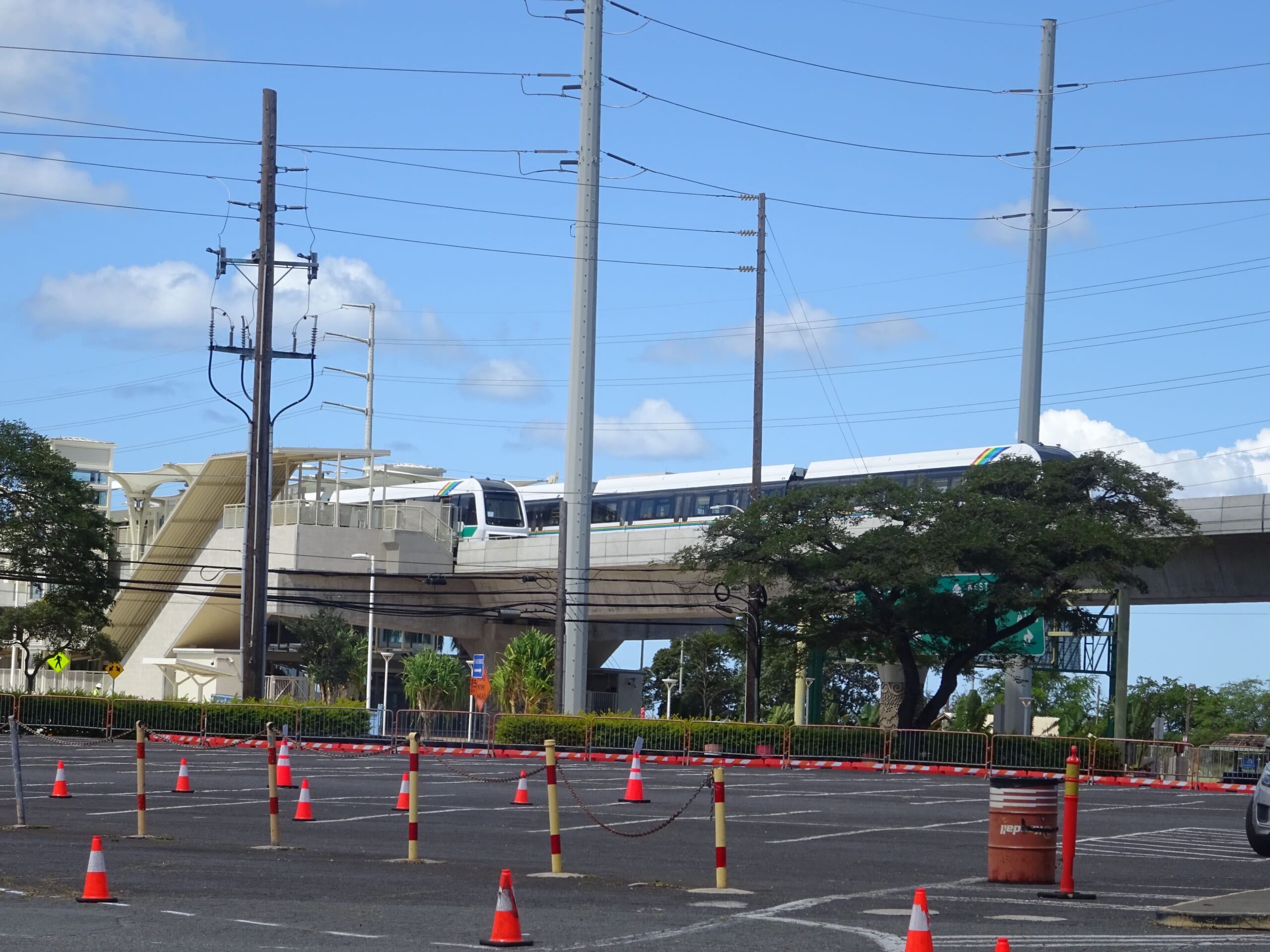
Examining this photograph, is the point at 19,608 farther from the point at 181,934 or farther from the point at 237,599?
the point at 181,934

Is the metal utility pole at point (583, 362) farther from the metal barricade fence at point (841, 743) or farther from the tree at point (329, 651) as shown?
the tree at point (329, 651)

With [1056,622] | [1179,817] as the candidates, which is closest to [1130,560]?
[1056,622]

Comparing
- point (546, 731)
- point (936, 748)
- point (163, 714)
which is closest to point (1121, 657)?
point (936, 748)

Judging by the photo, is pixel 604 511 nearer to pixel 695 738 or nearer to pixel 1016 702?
pixel 1016 702

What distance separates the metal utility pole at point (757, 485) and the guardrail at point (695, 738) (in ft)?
11.8

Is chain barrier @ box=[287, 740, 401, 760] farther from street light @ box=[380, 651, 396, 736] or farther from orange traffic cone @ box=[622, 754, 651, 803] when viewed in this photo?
orange traffic cone @ box=[622, 754, 651, 803]

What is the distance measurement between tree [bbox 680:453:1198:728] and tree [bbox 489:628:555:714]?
953 centimetres

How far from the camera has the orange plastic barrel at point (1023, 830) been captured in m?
13.4

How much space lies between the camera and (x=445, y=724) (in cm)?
4547

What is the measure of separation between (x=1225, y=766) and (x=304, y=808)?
26.4m

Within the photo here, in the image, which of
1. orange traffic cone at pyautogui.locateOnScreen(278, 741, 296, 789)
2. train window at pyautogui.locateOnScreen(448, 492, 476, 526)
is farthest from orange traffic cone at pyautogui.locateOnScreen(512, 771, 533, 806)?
train window at pyautogui.locateOnScreen(448, 492, 476, 526)

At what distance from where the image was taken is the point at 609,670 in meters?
77.9

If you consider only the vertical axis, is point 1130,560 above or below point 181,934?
above

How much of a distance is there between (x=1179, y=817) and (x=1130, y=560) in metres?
16.2
